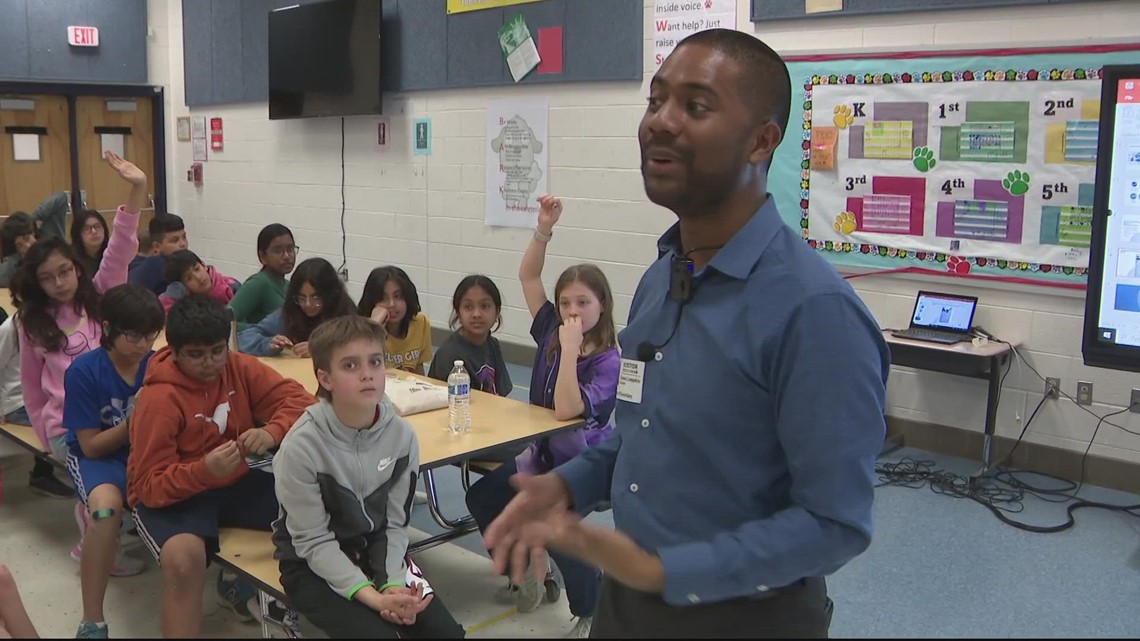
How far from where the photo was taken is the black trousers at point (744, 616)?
3.91ft

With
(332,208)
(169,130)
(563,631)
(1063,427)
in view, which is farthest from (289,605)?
(169,130)

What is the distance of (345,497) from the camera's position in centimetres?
235

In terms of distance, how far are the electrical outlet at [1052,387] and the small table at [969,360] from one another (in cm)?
19

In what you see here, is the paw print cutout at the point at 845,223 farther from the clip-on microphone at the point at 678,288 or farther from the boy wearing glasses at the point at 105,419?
the clip-on microphone at the point at 678,288

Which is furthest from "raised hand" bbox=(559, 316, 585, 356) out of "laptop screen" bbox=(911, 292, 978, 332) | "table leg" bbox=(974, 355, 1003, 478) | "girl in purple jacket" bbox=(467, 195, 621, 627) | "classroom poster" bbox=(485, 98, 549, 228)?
"classroom poster" bbox=(485, 98, 549, 228)

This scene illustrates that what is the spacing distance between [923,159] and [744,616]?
12.4 feet

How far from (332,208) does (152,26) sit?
315 centimetres

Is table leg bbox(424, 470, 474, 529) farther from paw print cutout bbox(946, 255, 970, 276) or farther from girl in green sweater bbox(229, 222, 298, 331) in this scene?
paw print cutout bbox(946, 255, 970, 276)

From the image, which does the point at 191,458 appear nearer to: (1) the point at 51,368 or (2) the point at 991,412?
(1) the point at 51,368

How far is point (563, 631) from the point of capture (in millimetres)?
2916

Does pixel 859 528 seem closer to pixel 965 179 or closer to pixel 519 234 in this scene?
pixel 965 179

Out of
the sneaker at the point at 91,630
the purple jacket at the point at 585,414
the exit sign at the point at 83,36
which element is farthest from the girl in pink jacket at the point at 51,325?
the exit sign at the point at 83,36

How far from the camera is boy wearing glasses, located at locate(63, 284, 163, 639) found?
9.21 ft

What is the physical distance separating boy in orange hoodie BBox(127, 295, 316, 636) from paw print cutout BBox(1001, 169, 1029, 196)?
315 cm
